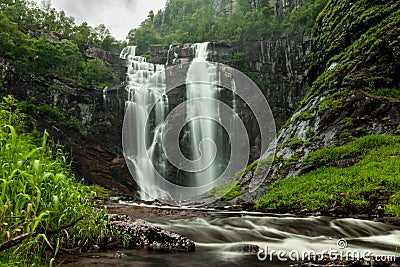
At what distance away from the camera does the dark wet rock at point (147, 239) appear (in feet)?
13.5

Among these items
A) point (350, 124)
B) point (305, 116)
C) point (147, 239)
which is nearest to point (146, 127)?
point (305, 116)

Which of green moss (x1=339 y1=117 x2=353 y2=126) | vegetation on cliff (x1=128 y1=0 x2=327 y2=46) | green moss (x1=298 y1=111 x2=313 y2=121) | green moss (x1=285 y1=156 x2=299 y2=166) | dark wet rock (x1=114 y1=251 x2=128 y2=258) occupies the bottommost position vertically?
dark wet rock (x1=114 y1=251 x2=128 y2=258)

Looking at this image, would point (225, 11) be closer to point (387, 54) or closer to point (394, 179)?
point (387, 54)

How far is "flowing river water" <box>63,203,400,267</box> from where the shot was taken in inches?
140

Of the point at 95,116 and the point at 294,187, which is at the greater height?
the point at 95,116

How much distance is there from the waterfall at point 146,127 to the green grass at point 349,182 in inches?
571

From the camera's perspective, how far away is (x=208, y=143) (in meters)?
27.4

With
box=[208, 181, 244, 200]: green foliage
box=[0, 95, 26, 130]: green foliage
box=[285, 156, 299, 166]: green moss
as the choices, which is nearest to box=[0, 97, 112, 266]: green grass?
box=[0, 95, 26, 130]: green foliage

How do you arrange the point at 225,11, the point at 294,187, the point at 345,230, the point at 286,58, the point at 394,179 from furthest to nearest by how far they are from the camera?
1. the point at 225,11
2. the point at 286,58
3. the point at 294,187
4. the point at 394,179
5. the point at 345,230

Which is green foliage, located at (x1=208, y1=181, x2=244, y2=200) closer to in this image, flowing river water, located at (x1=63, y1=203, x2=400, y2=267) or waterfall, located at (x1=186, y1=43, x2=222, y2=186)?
flowing river water, located at (x1=63, y1=203, x2=400, y2=267)

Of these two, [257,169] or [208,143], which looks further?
[208,143]

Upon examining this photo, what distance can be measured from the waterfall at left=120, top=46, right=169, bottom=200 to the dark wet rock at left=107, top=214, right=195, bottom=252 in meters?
19.0

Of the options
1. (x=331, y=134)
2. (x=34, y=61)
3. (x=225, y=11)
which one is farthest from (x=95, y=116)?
(x=225, y=11)

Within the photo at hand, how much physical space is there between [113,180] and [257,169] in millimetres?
12851
